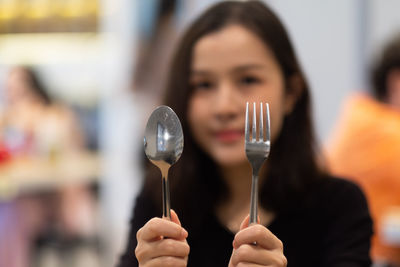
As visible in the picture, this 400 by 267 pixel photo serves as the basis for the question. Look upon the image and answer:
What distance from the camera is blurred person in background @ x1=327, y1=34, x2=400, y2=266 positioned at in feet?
4.45

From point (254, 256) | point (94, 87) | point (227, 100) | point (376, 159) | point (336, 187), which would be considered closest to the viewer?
point (254, 256)

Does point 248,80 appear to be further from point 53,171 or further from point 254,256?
point 53,171

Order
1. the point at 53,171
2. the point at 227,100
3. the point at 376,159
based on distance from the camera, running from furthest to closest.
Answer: the point at 53,171 → the point at 376,159 → the point at 227,100

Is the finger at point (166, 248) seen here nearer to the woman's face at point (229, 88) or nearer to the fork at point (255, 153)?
the fork at point (255, 153)

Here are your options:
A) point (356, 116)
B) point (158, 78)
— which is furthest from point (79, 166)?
point (356, 116)

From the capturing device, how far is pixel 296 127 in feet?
2.18

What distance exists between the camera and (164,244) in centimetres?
43

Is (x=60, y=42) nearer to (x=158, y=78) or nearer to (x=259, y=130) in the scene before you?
(x=158, y=78)

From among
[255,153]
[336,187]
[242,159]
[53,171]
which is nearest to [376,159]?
[336,187]

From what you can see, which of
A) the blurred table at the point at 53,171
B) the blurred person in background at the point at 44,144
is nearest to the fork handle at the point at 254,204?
the blurred table at the point at 53,171

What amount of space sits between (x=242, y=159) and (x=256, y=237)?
0.18m

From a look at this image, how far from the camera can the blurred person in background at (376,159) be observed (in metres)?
1.36

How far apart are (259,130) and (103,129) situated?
2210 millimetres

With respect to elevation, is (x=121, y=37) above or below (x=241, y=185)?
above
